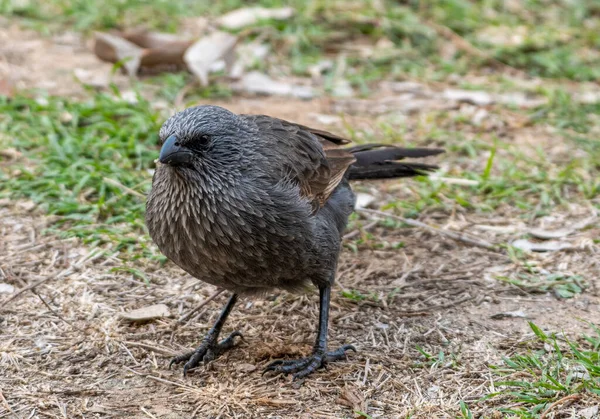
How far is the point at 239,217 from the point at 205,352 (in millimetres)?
860

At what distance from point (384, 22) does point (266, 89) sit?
1.95 metres

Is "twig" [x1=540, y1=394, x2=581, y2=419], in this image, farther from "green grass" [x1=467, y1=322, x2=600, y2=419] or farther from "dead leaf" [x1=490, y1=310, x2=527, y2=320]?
"dead leaf" [x1=490, y1=310, x2=527, y2=320]

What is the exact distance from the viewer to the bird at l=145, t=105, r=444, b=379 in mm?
4066

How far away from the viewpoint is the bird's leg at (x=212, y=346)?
4320 mm

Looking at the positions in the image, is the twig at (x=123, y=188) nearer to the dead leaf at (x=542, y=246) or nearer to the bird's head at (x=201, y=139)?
the bird's head at (x=201, y=139)

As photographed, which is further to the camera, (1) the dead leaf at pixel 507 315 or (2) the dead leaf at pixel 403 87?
(2) the dead leaf at pixel 403 87

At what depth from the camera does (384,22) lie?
8.74 metres

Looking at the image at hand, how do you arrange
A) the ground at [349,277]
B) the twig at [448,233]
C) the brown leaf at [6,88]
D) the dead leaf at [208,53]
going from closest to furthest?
1. the ground at [349,277]
2. the twig at [448,233]
3. the brown leaf at [6,88]
4. the dead leaf at [208,53]

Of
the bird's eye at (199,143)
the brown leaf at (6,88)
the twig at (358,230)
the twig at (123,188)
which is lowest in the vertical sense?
the twig at (358,230)

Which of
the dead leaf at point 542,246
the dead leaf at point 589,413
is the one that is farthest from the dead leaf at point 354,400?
the dead leaf at point 542,246

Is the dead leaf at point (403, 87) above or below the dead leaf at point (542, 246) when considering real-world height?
below

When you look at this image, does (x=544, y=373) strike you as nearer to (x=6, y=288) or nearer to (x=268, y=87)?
(x=6, y=288)

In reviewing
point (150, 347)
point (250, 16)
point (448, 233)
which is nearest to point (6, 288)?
point (150, 347)

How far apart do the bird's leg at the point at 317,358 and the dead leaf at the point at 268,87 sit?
3462mm
